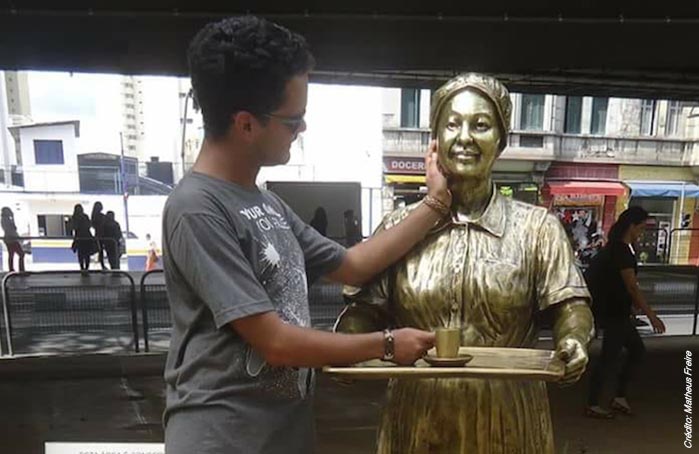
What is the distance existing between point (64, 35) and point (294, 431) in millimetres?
4793

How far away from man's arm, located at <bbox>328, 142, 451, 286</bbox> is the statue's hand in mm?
415

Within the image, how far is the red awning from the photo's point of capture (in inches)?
625

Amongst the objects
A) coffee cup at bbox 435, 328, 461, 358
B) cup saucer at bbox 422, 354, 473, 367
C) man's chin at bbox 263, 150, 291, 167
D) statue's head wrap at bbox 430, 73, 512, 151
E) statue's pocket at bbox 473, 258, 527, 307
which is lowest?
cup saucer at bbox 422, 354, 473, 367

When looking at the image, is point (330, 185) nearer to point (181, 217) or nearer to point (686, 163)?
point (181, 217)

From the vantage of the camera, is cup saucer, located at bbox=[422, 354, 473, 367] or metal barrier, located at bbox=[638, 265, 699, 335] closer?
cup saucer, located at bbox=[422, 354, 473, 367]

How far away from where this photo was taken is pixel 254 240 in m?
1.12

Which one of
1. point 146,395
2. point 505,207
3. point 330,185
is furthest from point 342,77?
point 505,207

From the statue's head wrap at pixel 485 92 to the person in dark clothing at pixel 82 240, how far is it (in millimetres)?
9445

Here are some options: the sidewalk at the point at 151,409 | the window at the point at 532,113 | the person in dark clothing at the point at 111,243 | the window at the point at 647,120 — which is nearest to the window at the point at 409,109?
the window at the point at 532,113

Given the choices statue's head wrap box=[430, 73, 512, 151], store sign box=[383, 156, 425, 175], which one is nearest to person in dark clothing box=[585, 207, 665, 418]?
statue's head wrap box=[430, 73, 512, 151]

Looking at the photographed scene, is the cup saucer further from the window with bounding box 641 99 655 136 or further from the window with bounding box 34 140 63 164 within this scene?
the window with bounding box 34 140 63 164

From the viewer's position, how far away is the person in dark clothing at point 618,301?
4262 mm

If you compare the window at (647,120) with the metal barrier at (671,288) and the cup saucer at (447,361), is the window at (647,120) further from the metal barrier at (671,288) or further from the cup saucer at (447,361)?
the cup saucer at (447,361)

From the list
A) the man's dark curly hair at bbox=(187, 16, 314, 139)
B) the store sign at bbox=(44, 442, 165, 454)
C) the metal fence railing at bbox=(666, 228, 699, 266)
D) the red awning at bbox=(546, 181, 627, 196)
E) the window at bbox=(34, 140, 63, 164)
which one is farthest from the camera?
the window at bbox=(34, 140, 63, 164)
